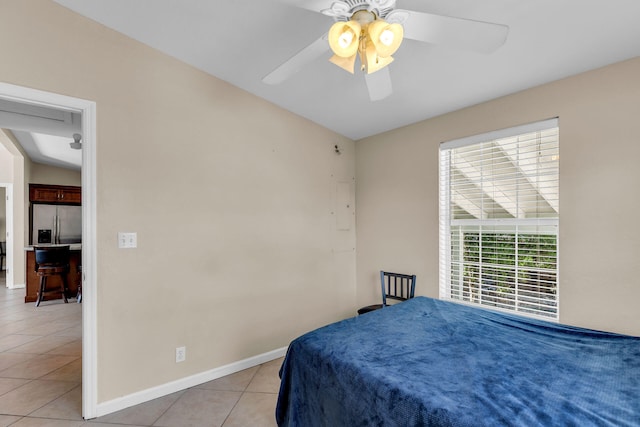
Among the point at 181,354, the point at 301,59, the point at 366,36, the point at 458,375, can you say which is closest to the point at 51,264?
the point at 181,354

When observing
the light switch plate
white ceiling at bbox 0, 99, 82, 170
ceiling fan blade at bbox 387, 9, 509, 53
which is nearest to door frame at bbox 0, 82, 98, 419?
the light switch plate

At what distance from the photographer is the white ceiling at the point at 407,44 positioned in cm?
163

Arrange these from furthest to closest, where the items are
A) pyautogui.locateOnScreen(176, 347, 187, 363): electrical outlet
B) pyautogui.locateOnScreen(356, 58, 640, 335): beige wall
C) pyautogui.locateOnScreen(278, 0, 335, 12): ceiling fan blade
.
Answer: pyautogui.locateOnScreen(176, 347, 187, 363): electrical outlet → pyautogui.locateOnScreen(356, 58, 640, 335): beige wall → pyautogui.locateOnScreen(278, 0, 335, 12): ceiling fan blade

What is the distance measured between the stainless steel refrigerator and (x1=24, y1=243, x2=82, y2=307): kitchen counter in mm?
1668

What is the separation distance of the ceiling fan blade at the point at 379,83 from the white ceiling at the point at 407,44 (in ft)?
1.30

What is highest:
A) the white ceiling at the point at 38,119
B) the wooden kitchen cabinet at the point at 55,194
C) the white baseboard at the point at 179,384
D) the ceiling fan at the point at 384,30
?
the white ceiling at the point at 38,119

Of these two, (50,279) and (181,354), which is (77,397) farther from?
(50,279)

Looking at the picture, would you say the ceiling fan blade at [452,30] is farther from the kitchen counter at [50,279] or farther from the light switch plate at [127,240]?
the kitchen counter at [50,279]

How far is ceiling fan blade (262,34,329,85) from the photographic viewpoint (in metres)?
1.41

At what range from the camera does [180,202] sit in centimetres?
244

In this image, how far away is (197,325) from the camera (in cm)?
250

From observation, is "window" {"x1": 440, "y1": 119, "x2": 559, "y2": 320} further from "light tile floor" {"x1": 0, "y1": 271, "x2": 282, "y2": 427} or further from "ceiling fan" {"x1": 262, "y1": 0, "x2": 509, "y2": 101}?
"light tile floor" {"x1": 0, "y1": 271, "x2": 282, "y2": 427}

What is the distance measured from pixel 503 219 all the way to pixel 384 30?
196 centimetres

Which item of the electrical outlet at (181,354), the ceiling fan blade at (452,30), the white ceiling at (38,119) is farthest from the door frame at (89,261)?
the ceiling fan blade at (452,30)
